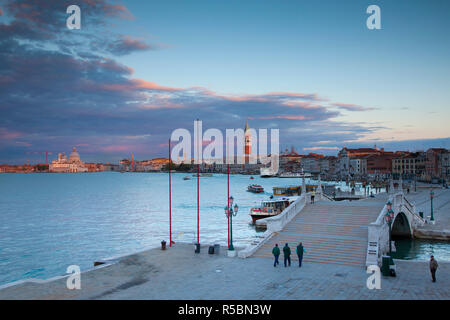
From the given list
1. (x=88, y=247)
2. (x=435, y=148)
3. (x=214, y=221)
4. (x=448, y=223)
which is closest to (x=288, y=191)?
(x=214, y=221)

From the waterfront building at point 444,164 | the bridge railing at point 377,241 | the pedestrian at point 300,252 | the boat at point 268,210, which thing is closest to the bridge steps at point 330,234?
the bridge railing at point 377,241

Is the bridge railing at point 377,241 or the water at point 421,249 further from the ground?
the bridge railing at point 377,241

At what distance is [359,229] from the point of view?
23.9 meters

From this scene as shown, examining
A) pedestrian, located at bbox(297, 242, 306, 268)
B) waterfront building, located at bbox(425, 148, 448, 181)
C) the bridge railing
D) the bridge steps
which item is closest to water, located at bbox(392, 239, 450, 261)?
the bridge steps

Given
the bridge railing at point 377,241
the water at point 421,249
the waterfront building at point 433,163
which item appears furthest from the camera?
the waterfront building at point 433,163

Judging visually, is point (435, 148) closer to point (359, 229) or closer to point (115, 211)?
point (115, 211)

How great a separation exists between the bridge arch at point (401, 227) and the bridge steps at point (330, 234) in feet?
31.7

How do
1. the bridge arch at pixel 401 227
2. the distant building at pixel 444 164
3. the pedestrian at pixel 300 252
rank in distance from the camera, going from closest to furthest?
the pedestrian at pixel 300 252 < the bridge arch at pixel 401 227 < the distant building at pixel 444 164

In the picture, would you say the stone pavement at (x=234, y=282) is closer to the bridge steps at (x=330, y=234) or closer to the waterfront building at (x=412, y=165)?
the bridge steps at (x=330, y=234)

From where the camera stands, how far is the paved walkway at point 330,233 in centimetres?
2062

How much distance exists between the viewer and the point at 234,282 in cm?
1677

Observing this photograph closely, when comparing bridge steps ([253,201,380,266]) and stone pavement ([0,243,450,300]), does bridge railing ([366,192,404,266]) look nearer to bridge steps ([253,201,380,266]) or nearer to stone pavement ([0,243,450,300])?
bridge steps ([253,201,380,266])

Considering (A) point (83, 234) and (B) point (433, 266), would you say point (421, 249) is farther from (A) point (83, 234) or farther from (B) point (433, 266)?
(A) point (83, 234)

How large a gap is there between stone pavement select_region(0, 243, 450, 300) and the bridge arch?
56.9 feet
